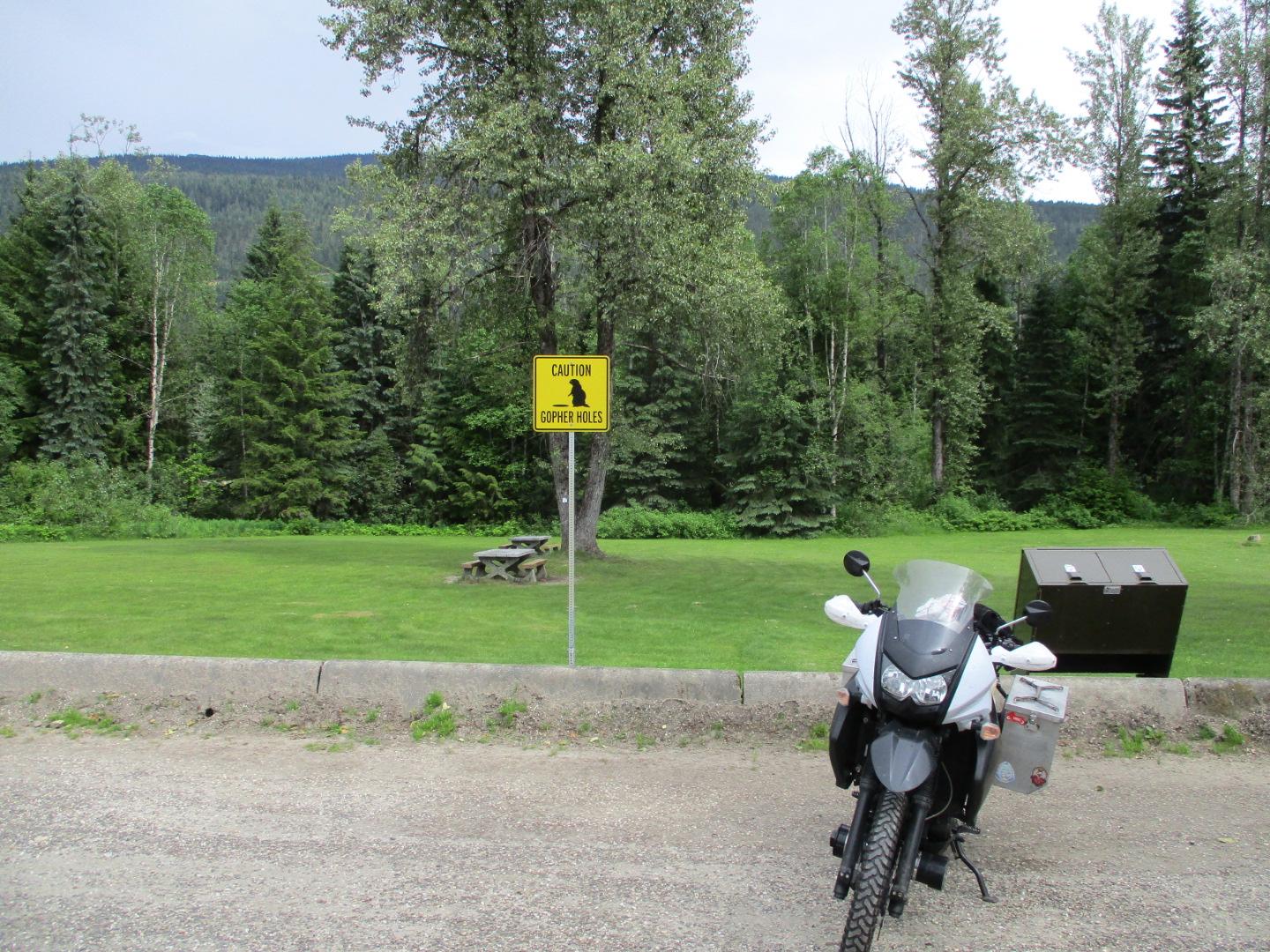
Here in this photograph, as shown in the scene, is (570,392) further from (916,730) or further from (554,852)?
(916,730)

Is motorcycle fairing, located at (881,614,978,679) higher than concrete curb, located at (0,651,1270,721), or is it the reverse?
motorcycle fairing, located at (881,614,978,679)

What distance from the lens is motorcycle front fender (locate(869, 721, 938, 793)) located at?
3.31 metres

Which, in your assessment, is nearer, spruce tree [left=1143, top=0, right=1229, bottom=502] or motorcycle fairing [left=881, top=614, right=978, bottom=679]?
motorcycle fairing [left=881, top=614, right=978, bottom=679]

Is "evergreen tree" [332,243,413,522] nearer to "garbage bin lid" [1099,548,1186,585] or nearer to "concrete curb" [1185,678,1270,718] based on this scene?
"garbage bin lid" [1099,548,1186,585]

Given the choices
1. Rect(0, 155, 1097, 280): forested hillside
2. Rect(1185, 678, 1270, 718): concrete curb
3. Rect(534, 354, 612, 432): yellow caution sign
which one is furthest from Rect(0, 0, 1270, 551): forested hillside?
Rect(0, 155, 1097, 280): forested hillside

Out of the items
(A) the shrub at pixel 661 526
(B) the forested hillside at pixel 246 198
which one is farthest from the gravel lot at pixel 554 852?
(B) the forested hillside at pixel 246 198

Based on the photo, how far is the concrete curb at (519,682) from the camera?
21.1 feet

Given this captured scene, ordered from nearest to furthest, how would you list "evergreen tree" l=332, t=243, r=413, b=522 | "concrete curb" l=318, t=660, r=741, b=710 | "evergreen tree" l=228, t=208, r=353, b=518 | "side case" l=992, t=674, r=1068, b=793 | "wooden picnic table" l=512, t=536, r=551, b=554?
"side case" l=992, t=674, r=1068, b=793 < "concrete curb" l=318, t=660, r=741, b=710 < "wooden picnic table" l=512, t=536, r=551, b=554 < "evergreen tree" l=228, t=208, r=353, b=518 < "evergreen tree" l=332, t=243, r=413, b=522

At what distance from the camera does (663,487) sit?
42.0 m

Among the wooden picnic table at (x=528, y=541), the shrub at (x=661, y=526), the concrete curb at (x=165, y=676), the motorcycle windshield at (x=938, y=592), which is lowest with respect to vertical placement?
the shrub at (x=661, y=526)

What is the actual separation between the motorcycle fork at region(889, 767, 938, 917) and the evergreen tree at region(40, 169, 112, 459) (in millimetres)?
44463

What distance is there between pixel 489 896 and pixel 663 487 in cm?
3834

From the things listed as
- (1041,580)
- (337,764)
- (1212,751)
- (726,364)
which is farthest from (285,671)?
(726,364)

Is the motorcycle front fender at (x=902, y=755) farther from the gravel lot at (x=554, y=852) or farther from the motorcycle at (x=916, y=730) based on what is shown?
the gravel lot at (x=554, y=852)
